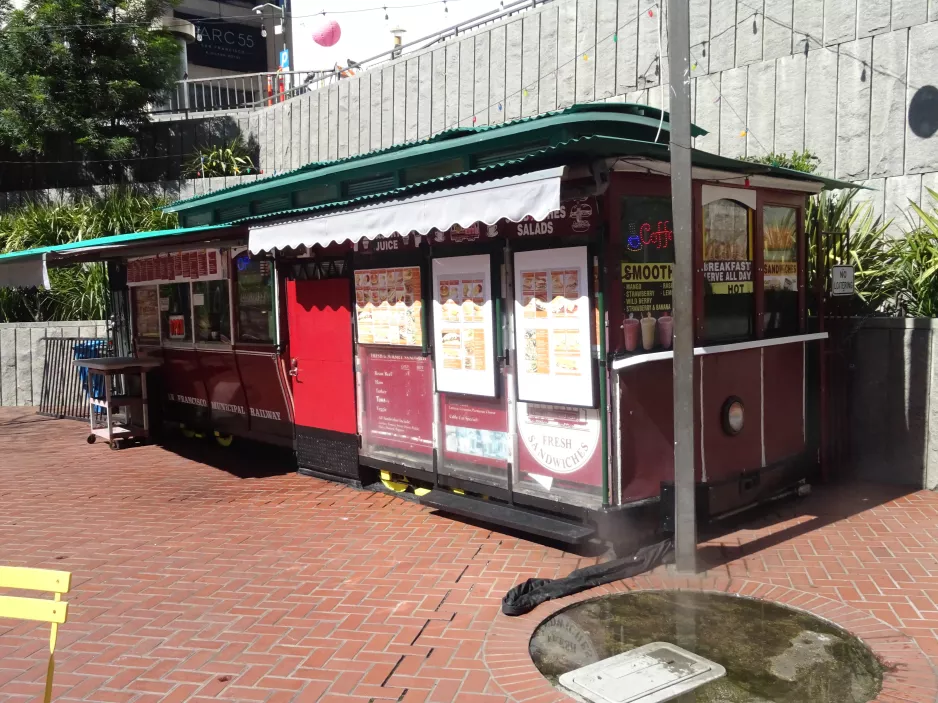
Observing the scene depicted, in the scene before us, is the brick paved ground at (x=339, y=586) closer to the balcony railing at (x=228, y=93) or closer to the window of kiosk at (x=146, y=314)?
the window of kiosk at (x=146, y=314)

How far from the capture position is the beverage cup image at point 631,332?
554 centimetres

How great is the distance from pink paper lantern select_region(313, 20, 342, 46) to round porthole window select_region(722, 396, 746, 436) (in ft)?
49.6

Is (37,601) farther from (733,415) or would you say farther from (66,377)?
(66,377)

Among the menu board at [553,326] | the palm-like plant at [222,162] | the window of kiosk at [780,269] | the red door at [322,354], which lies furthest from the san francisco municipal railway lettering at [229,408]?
the palm-like plant at [222,162]

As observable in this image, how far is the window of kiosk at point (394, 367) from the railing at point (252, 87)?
370 inches

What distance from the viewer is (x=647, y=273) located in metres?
5.69

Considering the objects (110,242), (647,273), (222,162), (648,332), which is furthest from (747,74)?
(222,162)

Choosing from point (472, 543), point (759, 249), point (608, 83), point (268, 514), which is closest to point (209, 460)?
point (268, 514)

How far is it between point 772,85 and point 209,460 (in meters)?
8.19

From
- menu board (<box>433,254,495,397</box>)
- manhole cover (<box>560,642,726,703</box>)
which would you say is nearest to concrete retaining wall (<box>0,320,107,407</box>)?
menu board (<box>433,254,495,397</box>)

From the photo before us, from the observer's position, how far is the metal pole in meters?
5.06

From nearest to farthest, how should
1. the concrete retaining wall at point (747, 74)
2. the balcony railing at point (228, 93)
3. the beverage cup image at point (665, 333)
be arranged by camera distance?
the beverage cup image at point (665, 333), the concrete retaining wall at point (747, 74), the balcony railing at point (228, 93)

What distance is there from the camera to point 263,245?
299 inches

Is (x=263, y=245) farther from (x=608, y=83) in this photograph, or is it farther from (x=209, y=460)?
(x=608, y=83)
